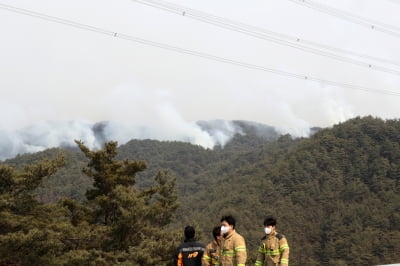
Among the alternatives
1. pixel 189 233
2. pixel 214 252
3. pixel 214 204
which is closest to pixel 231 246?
pixel 214 252

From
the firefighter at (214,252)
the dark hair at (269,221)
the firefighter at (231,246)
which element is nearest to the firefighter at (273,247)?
the dark hair at (269,221)

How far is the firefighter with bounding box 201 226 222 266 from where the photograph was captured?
688 cm

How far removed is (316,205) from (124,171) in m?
120

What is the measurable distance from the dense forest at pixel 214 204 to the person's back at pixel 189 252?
1202cm

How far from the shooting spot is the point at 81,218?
77.9 feet

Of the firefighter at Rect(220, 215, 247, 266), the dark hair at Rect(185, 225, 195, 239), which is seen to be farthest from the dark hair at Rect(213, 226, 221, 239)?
the dark hair at Rect(185, 225, 195, 239)

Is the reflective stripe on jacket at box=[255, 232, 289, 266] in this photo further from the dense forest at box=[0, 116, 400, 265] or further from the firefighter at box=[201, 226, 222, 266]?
the dense forest at box=[0, 116, 400, 265]

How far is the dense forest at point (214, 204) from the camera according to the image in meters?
19.2

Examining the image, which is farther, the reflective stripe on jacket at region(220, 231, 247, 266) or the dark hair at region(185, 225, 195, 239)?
the dark hair at region(185, 225, 195, 239)

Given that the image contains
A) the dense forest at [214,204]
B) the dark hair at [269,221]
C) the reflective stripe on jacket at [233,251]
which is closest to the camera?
the reflective stripe on jacket at [233,251]

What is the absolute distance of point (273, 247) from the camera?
7.12 meters

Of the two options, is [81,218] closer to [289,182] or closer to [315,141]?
[289,182]

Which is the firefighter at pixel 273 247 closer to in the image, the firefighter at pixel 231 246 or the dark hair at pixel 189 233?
the firefighter at pixel 231 246

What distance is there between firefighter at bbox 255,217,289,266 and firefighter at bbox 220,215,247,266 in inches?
25.8
